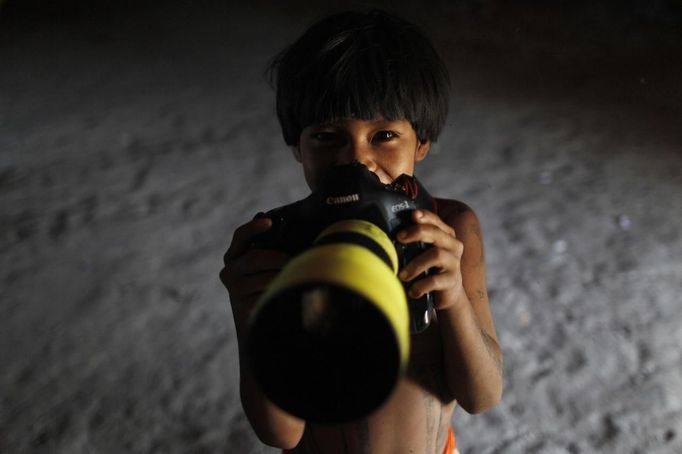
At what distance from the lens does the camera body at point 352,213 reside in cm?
54

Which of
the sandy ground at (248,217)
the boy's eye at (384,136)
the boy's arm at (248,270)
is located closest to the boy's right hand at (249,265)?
the boy's arm at (248,270)

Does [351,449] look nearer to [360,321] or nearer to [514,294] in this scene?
[360,321]

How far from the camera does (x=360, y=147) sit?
766 millimetres

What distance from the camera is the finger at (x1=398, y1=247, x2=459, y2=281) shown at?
1.76 feet

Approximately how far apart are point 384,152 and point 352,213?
26cm

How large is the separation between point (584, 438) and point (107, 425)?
822 millimetres

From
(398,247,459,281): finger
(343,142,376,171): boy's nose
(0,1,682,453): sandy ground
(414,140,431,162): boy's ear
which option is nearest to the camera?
(398,247,459,281): finger

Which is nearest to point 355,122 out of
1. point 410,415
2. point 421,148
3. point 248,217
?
point 421,148

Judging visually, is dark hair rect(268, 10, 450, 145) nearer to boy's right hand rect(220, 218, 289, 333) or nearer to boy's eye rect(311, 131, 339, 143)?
boy's eye rect(311, 131, 339, 143)

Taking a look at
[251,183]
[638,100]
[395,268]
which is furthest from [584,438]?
[638,100]

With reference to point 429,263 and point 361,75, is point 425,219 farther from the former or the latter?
point 361,75

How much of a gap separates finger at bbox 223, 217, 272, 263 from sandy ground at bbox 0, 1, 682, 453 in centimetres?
56

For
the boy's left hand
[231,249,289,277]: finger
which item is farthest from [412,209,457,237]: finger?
[231,249,289,277]: finger

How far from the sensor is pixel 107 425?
3.70 ft
